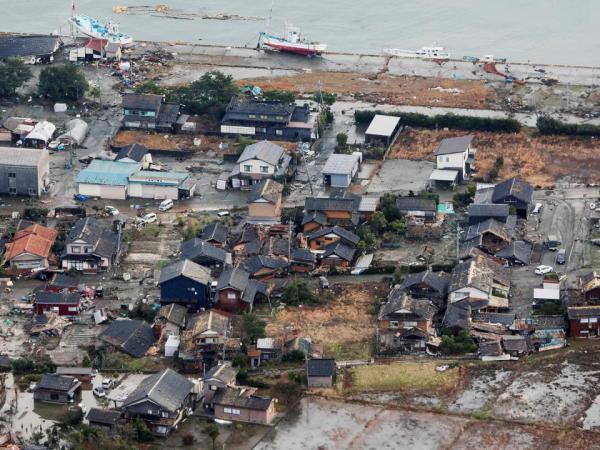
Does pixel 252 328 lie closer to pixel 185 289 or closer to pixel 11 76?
pixel 185 289

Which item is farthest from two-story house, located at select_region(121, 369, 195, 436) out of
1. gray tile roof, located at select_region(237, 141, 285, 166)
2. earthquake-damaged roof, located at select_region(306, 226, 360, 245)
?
gray tile roof, located at select_region(237, 141, 285, 166)

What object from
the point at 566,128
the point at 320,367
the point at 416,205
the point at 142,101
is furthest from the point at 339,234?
the point at 142,101

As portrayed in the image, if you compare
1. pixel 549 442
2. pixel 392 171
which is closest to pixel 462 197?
pixel 392 171

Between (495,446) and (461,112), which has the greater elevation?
(461,112)

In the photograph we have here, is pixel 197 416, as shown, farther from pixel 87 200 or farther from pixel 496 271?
pixel 87 200

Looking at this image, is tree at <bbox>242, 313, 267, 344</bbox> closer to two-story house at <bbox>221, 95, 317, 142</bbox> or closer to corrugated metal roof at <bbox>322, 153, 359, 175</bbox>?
corrugated metal roof at <bbox>322, 153, 359, 175</bbox>

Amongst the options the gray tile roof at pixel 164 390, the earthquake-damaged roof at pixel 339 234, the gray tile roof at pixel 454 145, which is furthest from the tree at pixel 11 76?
the gray tile roof at pixel 164 390

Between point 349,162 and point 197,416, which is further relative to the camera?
point 349,162
